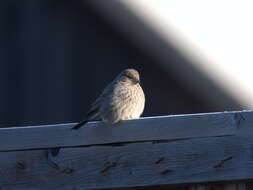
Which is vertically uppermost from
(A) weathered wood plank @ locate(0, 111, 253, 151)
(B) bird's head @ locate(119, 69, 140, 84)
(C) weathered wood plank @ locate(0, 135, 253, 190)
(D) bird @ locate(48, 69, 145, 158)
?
(B) bird's head @ locate(119, 69, 140, 84)

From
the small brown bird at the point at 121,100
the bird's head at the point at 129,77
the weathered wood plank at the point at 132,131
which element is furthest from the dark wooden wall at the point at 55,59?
the weathered wood plank at the point at 132,131

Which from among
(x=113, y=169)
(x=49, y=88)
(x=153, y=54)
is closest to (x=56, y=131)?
(x=113, y=169)

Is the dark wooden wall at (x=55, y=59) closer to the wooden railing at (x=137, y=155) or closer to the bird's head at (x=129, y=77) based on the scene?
the bird's head at (x=129, y=77)

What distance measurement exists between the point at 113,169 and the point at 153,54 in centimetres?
451

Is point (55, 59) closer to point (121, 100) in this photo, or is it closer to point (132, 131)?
point (121, 100)

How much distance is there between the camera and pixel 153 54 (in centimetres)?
746

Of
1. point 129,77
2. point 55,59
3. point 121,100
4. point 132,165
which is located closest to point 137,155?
point 132,165

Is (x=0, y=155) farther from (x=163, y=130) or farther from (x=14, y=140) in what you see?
(x=163, y=130)

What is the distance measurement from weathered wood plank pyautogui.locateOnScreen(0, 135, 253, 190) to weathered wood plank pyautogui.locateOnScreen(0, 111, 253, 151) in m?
0.03

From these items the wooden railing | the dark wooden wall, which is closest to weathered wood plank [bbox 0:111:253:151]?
the wooden railing

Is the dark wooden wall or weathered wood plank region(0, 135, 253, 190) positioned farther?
the dark wooden wall

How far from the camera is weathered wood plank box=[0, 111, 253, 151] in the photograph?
2.93 m

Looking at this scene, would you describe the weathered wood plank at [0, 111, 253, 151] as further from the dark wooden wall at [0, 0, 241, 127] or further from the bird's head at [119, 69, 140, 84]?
the dark wooden wall at [0, 0, 241, 127]

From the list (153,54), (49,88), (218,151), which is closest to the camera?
(218,151)
